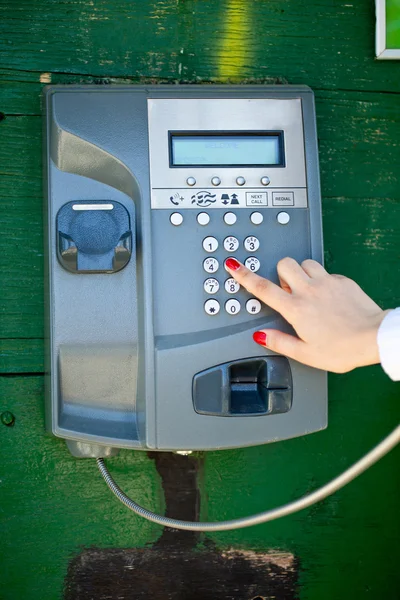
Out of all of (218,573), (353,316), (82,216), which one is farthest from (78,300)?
(218,573)

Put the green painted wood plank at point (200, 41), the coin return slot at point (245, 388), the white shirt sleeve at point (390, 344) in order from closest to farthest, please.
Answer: the white shirt sleeve at point (390, 344), the coin return slot at point (245, 388), the green painted wood plank at point (200, 41)

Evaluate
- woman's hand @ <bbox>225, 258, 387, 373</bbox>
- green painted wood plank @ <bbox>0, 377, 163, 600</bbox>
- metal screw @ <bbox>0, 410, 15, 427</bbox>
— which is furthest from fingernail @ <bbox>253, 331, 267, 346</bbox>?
metal screw @ <bbox>0, 410, 15, 427</bbox>

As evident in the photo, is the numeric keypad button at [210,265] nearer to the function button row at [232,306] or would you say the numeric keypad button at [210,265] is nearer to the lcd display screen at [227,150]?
the function button row at [232,306]

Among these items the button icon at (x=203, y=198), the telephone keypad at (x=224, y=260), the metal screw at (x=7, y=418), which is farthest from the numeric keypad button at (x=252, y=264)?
the metal screw at (x=7, y=418)

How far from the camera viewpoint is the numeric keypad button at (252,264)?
1062mm

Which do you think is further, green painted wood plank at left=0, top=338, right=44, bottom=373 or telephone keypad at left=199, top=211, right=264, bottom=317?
green painted wood plank at left=0, top=338, right=44, bottom=373

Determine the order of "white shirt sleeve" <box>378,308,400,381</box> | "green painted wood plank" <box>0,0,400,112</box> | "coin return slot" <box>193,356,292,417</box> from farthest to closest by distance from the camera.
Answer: "green painted wood plank" <box>0,0,400,112</box> → "coin return slot" <box>193,356,292,417</box> → "white shirt sleeve" <box>378,308,400,381</box>

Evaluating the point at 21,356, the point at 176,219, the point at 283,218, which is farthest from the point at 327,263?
the point at 21,356

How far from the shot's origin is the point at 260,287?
1021 mm

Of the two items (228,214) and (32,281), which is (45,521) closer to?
(32,281)

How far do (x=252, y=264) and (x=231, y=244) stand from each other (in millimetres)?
42

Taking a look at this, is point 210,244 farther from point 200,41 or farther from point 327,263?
point 200,41

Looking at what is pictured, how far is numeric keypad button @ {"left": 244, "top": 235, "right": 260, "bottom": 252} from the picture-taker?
1.07 m

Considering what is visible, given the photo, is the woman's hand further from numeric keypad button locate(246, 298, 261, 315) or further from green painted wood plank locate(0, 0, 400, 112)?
green painted wood plank locate(0, 0, 400, 112)
